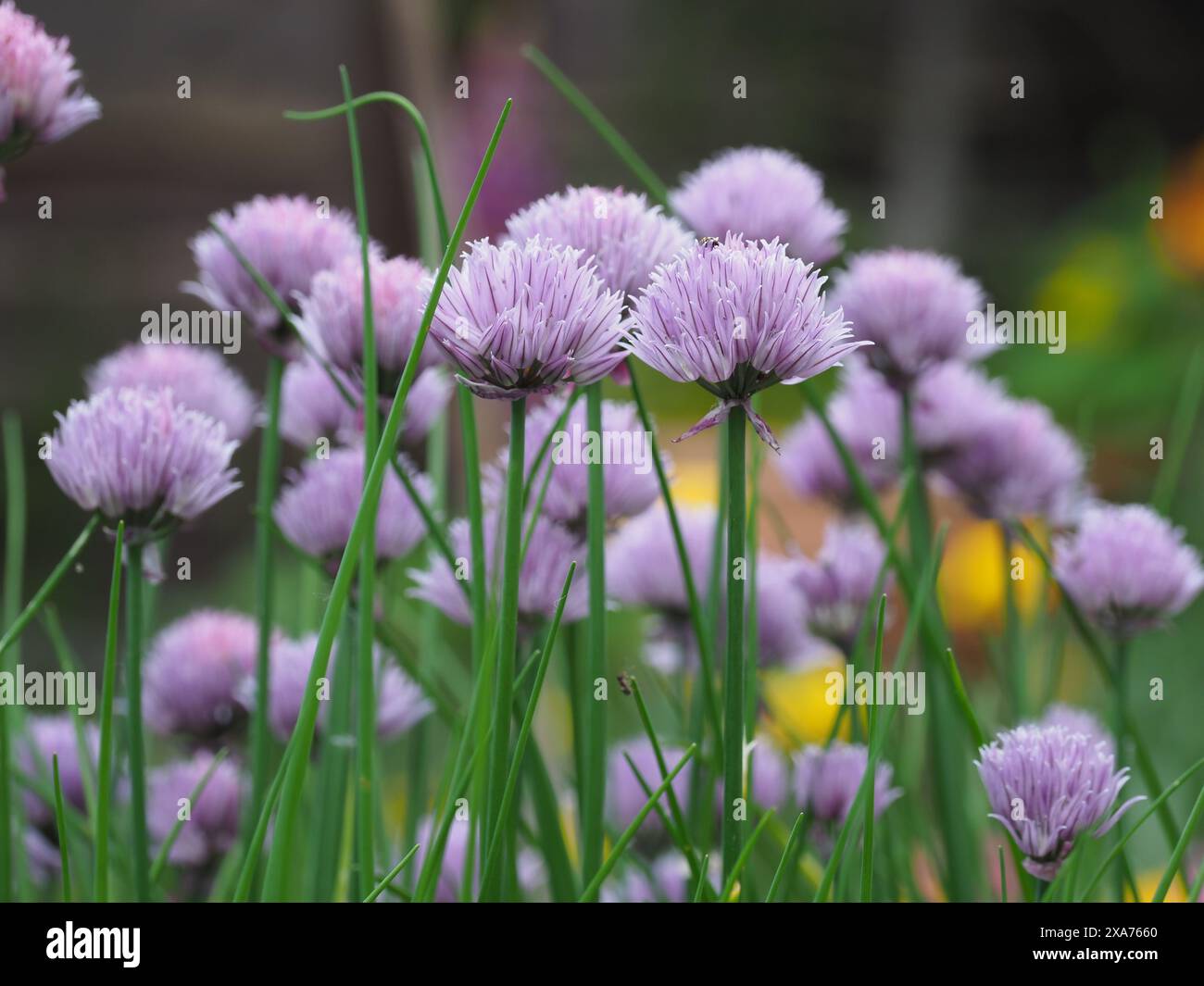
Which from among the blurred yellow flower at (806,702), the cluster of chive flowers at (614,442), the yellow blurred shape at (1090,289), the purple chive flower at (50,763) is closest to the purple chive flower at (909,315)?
the cluster of chive flowers at (614,442)

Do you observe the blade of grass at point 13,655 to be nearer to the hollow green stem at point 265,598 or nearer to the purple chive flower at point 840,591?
the hollow green stem at point 265,598

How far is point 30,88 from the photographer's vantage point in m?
0.35

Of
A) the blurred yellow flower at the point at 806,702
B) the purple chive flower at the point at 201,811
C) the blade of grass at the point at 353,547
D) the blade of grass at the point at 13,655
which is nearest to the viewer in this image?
the blade of grass at the point at 353,547

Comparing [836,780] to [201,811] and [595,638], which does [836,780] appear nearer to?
[595,638]

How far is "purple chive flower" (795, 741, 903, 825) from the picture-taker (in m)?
0.44

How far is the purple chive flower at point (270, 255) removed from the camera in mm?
407

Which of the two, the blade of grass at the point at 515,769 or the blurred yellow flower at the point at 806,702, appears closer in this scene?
the blade of grass at the point at 515,769

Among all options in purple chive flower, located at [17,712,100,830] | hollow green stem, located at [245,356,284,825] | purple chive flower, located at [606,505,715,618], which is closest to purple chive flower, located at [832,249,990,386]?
purple chive flower, located at [606,505,715,618]

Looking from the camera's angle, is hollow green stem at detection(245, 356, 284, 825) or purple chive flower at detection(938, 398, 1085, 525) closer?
hollow green stem at detection(245, 356, 284, 825)

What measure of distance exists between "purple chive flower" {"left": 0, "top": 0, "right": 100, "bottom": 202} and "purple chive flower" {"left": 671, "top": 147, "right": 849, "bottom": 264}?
199 mm

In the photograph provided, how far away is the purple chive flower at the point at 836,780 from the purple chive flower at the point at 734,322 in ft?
0.64

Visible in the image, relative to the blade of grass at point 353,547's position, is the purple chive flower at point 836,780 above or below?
below

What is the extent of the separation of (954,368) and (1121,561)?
13cm

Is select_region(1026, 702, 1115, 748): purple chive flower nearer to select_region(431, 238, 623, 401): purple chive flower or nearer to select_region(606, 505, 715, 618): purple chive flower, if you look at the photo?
select_region(606, 505, 715, 618): purple chive flower
